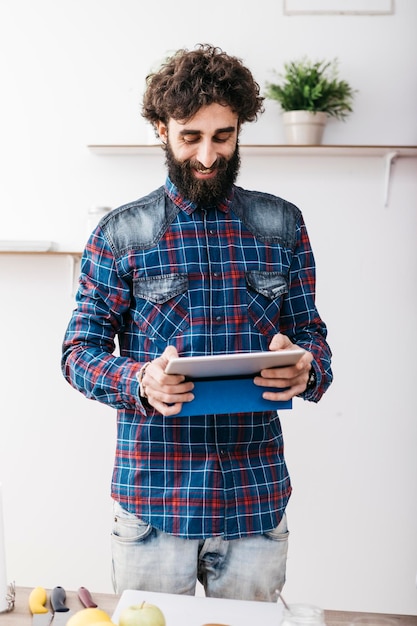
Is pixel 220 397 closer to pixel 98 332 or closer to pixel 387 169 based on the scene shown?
pixel 98 332

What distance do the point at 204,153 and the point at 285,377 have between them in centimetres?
50

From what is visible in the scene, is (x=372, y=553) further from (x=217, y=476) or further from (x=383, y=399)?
(x=217, y=476)

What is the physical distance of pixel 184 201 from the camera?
1.65 meters

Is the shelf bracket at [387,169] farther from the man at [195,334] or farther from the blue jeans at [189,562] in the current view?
the blue jeans at [189,562]

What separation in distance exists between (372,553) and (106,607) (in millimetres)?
1615

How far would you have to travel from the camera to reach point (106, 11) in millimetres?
2609

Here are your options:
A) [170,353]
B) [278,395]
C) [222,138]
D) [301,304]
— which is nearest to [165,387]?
[170,353]

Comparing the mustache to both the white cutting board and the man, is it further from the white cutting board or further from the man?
the white cutting board

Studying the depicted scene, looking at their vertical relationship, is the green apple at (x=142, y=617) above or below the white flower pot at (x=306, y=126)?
below

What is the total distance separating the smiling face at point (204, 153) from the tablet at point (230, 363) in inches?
17.3

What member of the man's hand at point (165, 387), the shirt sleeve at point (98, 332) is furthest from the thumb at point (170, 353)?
the shirt sleeve at point (98, 332)

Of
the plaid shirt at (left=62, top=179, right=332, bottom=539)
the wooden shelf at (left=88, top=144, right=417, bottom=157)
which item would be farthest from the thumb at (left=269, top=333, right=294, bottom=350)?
the wooden shelf at (left=88, top=144, right=417, bottom=157)

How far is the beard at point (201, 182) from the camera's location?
1616 mm

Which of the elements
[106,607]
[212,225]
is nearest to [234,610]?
[106,607]
